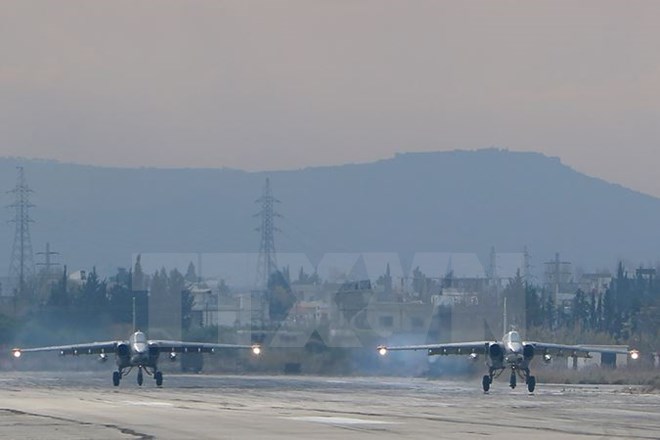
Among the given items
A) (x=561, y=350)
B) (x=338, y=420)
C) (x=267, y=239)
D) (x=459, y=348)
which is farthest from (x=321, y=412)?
(x=267, y=239)

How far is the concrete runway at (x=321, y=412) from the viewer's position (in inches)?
1428

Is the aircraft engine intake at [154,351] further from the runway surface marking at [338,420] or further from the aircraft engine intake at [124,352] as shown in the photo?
the runway surface marking at [338,420]

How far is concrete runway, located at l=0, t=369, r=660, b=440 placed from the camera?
36.3 m

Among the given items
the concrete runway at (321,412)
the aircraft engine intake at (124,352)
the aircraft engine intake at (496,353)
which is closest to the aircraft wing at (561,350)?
the aircraft engine intake at (496,353)

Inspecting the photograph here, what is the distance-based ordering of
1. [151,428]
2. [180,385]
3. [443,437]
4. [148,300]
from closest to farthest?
[443,437] < [151,428] < [180,385] < [148,300]

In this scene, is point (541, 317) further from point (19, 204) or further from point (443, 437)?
point (443, 437)

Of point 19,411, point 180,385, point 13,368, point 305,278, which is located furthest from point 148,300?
point 19,411

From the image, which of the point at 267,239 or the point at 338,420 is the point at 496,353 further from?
the point at 267,239

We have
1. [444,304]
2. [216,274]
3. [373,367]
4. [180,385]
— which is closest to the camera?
[180,385]

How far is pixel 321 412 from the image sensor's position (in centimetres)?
4544

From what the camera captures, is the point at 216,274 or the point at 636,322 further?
the point at 216,274

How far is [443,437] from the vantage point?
113 feet

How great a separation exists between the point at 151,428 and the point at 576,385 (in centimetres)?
4084

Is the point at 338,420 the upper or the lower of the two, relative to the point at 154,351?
lower
